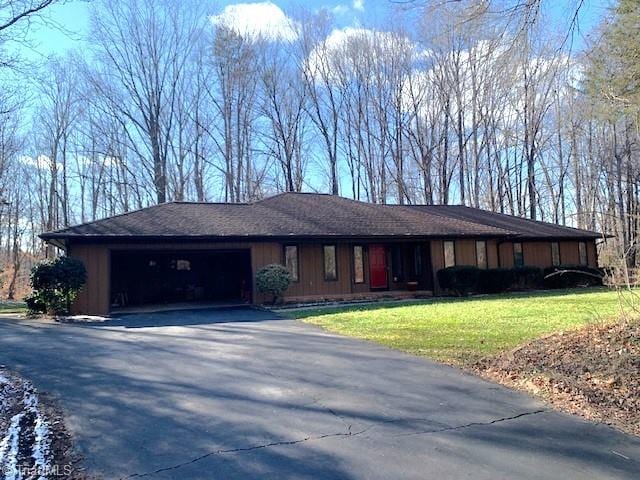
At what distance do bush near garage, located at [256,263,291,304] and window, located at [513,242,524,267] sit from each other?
10871mm

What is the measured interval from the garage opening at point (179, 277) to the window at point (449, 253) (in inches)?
307

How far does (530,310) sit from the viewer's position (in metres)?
12.6

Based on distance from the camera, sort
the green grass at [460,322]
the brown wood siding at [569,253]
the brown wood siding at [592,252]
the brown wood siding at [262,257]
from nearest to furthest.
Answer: the green grass at [460,322], the brown wood siding at [262,257], the brown wood siding at [569,253], the brown wood siding at [592,252]

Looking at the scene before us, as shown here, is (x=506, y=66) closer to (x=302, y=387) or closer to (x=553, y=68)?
(x=553, y=68)

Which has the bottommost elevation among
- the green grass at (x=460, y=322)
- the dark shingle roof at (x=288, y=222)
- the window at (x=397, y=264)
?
the green grass at (x=460, y=322)

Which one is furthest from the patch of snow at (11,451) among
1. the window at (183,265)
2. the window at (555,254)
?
the window at (555,254)

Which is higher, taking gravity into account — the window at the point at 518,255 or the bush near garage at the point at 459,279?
the window at the point at 518,255

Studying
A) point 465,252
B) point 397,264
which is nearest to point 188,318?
point 397,264

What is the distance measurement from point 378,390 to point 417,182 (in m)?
29.7

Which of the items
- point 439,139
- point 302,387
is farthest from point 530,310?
point 439,139

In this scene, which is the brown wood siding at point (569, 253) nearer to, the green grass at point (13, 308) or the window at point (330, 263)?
the window at point (330, 263)

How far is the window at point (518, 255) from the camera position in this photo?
21448 mm

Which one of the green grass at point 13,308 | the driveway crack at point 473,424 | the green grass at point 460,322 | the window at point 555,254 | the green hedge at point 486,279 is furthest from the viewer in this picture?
the window at point 555,254

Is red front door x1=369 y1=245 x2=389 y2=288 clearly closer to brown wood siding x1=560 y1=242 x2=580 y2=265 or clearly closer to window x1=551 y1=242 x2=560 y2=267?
window x1=551 y1=242 x2=560 y2=267
